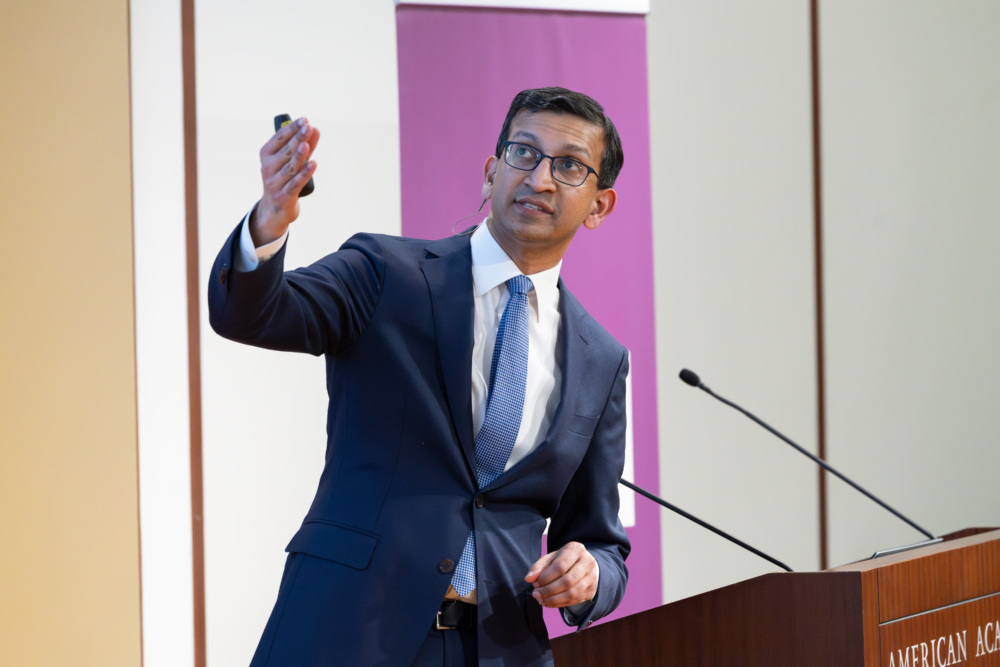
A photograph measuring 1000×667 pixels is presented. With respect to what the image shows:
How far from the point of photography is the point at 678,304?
12.7 ft

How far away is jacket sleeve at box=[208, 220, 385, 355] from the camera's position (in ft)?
3.91

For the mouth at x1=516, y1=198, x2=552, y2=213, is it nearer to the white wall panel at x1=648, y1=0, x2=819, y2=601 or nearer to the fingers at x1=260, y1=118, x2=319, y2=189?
the fingers at x1=260, y1=118, x2=319, y2=189

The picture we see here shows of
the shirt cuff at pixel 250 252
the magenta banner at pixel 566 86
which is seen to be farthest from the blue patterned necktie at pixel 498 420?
the magenta banner at pixel 566 86

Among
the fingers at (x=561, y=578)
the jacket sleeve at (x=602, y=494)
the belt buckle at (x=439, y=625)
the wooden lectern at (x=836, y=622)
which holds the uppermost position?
the jacket sleeve at (x=602, y=494)

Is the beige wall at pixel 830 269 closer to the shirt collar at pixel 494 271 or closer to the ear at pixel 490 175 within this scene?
the ear at pixel 490 175

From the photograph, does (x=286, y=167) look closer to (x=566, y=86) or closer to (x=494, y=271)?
(x=494, y=271)

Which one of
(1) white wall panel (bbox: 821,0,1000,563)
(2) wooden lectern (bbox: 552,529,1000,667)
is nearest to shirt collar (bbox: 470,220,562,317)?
(2) wooden lectern (bbox: 552,529,1000,667)

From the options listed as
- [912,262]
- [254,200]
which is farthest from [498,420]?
[912,262]

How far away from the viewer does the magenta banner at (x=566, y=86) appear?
3029mm

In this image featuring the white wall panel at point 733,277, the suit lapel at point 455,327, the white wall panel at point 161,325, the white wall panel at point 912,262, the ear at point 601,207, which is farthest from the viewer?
the white wall panel at point 912,262

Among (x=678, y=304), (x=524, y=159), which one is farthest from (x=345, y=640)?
(x=678, y=304)

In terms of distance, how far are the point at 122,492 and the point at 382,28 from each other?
1.66m

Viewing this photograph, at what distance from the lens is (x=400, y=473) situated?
1.41 meters

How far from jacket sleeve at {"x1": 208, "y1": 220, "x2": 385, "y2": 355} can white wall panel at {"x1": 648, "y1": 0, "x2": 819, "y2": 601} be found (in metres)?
2.54
